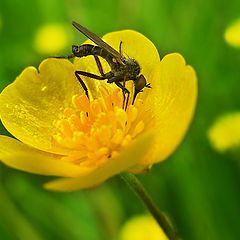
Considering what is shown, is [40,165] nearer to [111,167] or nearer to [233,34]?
[111,167]

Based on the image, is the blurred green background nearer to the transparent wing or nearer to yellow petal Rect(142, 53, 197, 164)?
yellow petal Rect(142, 53, 197, 164)

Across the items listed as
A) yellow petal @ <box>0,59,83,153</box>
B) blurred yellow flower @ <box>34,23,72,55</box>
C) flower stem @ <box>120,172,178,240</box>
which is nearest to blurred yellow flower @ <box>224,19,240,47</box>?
blurred yellow flower @ <box>34,23,72,55</box>

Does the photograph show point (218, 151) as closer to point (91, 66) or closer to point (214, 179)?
point (214, 179)

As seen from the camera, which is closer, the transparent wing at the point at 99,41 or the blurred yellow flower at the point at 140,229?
the transparent wing at the point at 99,41

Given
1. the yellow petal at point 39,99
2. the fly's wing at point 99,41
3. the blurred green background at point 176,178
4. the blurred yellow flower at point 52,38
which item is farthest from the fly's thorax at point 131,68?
the blurred yellow flower at point 52,38

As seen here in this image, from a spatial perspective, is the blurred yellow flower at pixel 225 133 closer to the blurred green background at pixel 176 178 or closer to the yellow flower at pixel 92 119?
the blurred green background at pixel 176 178

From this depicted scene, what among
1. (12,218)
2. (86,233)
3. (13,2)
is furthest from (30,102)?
(13,2)
